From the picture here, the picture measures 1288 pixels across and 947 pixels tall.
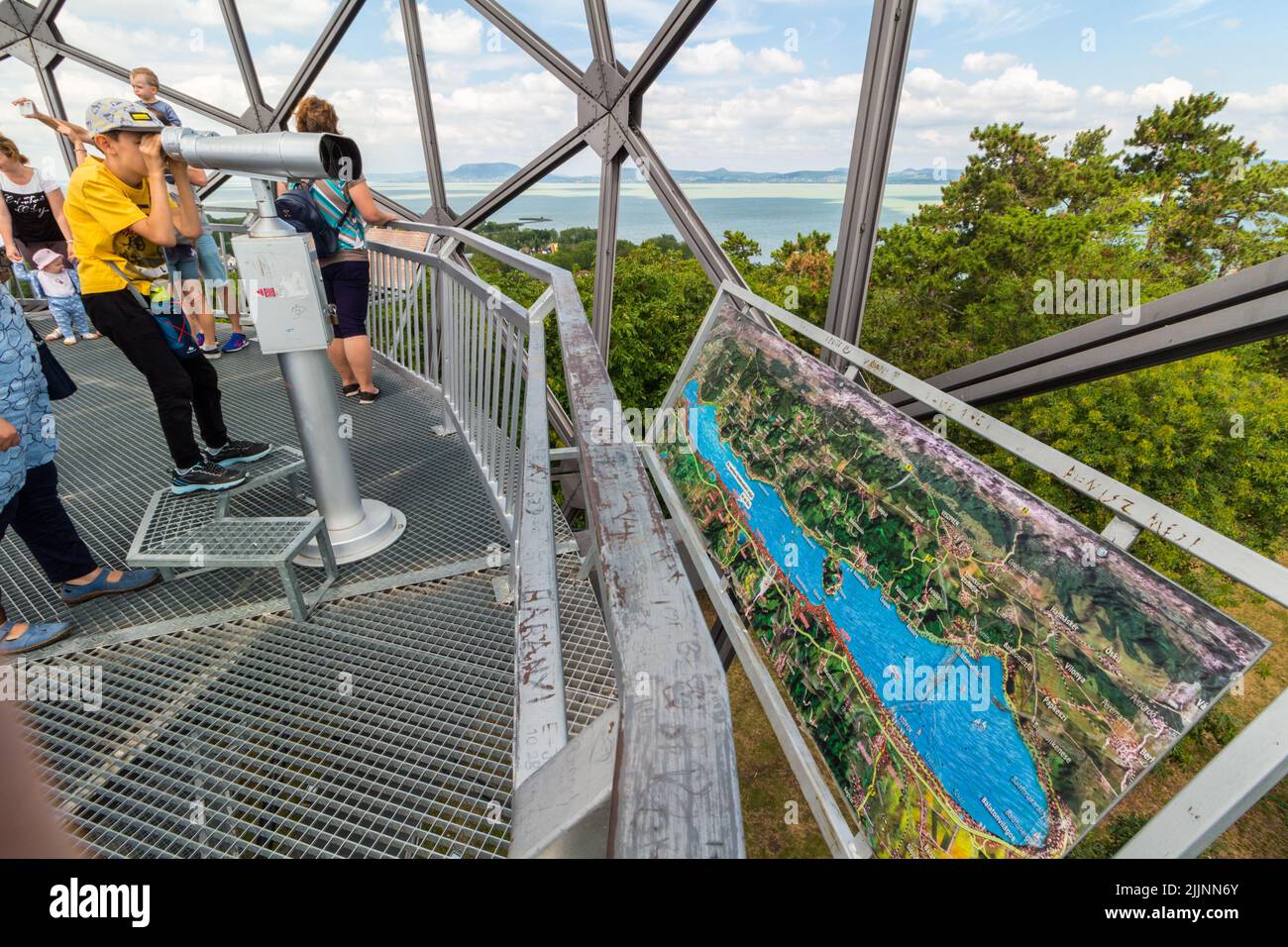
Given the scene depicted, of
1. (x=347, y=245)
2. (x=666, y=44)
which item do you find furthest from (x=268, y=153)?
(x=666, y=44)

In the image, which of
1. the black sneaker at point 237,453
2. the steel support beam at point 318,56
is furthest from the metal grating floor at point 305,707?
the steel support beam at point 318,56

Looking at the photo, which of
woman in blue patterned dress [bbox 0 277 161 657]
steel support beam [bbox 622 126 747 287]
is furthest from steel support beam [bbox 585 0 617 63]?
woman in blue patterned dress [bbox 0 277 161 657]

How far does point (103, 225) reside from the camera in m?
2.62

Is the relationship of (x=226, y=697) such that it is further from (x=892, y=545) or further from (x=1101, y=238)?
(x=1101, y=238)

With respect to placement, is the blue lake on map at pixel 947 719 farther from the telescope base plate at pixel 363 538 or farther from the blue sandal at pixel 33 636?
→ the blue sandal at pixel 33 636

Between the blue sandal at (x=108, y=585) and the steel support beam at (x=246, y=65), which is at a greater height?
the steel support beam at (x=246, y=65)

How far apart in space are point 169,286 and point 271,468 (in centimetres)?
91

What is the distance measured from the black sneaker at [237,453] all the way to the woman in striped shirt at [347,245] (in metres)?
0.81

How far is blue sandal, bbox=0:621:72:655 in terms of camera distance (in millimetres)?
2350

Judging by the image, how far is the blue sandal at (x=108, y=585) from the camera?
2.62 metres

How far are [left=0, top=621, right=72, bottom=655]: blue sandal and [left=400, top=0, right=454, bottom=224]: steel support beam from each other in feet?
26.2

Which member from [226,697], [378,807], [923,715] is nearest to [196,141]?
[226,697]

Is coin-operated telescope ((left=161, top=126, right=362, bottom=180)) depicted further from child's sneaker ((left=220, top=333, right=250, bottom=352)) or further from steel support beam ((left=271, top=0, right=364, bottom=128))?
steel support beam ((left=271, top=0, right=364, bottom=128))

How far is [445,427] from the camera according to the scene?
169 inches
